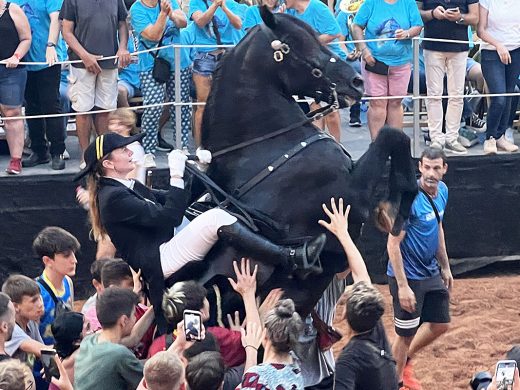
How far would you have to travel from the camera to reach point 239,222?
693cm

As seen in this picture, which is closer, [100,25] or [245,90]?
[245,90]

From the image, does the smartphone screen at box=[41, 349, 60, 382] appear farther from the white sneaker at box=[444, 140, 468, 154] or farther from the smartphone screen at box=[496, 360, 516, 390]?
the white sneaker at box=[444, 140, 468, 154]

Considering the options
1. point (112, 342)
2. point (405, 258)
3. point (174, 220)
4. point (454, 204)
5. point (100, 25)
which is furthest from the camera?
point (454, 204)

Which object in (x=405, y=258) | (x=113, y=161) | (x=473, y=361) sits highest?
(x=113, y=161)

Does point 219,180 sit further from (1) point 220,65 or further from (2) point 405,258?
(2) point 405,258

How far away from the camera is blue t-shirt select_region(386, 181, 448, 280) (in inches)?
353

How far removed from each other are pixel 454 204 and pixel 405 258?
2743mm

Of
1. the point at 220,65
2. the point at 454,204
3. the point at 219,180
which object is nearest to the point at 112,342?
the point at 219,180

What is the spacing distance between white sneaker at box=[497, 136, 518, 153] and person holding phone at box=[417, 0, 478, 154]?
0.53 m

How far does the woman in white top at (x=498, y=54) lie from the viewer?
437 inches

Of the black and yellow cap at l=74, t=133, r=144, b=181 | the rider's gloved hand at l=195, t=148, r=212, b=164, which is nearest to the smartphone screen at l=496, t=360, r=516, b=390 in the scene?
the rider's gloved hand at l=195, t=148, r=212, b=164

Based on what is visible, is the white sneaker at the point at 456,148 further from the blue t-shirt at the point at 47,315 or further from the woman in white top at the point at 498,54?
the blue t-shirt at the point at 47,315

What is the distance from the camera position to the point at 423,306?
909 cm

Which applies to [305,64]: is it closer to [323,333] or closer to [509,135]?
[323,333]
